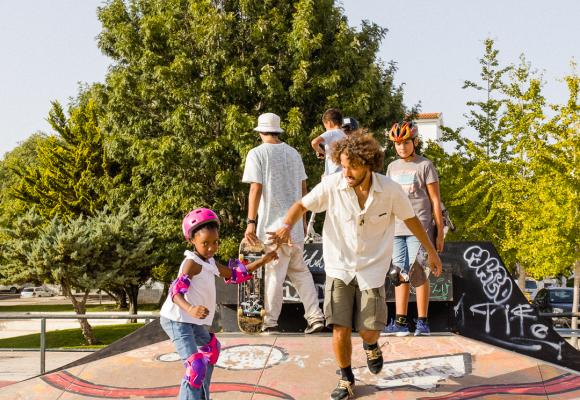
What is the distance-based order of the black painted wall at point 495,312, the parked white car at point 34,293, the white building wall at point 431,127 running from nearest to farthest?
the black painted wall at point 495,312 → the parked white car at point 34,293 → the white building wall at point 431,127

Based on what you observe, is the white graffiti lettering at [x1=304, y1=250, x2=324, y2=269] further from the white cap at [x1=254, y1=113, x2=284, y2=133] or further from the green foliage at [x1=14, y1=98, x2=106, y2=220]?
the green foliage at [x1=14, y1=98, x2=106, y2=220]

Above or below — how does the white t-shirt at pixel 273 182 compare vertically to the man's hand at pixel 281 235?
above

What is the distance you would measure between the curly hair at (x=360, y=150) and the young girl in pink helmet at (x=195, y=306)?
1.01m

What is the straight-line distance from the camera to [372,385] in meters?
5.44

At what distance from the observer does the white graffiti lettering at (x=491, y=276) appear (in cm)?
739

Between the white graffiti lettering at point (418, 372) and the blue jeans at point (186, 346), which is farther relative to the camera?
the white graffiti lettering at point (418, 372)

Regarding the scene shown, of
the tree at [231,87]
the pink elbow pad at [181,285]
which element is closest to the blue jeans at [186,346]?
the pink elbow pad at [181,285]

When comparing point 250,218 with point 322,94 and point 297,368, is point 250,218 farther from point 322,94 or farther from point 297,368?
point 322,94

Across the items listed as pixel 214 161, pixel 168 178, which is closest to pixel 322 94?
pixel 214 161

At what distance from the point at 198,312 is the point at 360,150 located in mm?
1542

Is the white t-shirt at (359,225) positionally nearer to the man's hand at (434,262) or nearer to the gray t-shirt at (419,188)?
the man's hand at (434,262)

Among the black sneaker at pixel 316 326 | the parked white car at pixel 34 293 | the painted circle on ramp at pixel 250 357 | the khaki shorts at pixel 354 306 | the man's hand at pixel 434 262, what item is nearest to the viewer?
the khaki shorts at pixel 354 306

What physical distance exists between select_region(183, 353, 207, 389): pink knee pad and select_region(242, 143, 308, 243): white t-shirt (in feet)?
6.85

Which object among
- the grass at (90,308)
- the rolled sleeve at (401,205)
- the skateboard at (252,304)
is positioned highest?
the rolled sleeve at (401,205)
